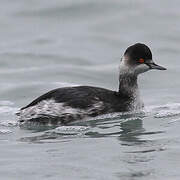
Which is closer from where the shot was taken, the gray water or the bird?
the gray water

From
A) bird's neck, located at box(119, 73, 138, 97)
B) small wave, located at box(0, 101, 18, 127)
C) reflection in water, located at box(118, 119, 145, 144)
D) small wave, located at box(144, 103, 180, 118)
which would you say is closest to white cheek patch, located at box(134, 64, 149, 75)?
bird's neck, located at box(119, 73, 138, 97)

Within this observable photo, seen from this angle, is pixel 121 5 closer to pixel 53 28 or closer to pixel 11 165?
pixel 53 28

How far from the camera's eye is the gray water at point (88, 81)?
9891 millimetres

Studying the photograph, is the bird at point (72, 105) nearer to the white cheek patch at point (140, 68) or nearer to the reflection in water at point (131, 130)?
the white cheek patch at point (140, 68)

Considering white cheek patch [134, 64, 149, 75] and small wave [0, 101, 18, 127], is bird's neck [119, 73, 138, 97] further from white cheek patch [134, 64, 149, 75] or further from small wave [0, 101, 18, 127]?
small wave [0, 101, 18, 127]

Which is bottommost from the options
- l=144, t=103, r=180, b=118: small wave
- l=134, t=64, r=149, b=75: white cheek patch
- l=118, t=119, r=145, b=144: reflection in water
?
l=118, t=119, r=145, b=144: reflection in water

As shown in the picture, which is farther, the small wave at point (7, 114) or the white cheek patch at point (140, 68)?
the white cheek patch at point (140, 68)

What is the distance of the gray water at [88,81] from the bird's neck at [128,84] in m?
0.38

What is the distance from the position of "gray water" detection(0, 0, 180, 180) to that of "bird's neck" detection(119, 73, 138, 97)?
38cm

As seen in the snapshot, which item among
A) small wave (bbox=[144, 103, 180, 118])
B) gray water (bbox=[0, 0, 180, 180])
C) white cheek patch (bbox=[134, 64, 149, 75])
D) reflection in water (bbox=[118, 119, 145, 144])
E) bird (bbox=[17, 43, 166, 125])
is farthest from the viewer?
white cheek patch (bbox=[134, 64, 149, 75])

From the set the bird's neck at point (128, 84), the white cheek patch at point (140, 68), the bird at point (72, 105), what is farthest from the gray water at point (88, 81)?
the white cheek patch at point (140, 68)

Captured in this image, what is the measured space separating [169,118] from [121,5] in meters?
8.54

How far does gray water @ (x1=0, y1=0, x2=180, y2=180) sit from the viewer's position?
32.4 ft

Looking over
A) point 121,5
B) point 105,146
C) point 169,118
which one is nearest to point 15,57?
point 121,5
